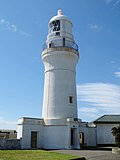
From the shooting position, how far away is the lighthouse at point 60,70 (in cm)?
2550

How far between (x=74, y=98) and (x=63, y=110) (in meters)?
1.98

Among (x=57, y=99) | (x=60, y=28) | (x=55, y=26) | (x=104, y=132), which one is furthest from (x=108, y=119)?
(x=55, y=26)

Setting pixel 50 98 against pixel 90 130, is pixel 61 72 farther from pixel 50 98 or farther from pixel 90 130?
pixel 90 130

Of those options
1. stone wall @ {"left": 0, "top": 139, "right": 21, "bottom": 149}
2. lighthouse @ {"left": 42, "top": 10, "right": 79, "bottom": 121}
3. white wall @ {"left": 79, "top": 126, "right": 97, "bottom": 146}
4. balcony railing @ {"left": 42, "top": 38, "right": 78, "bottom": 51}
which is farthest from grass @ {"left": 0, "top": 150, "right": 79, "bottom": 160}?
balcony railing @ {"left": 42, "top": 38, "right": 78, "bottom": 51}

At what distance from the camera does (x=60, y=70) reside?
2628 centimetres

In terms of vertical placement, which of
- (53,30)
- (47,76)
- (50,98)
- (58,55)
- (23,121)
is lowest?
(23,121)

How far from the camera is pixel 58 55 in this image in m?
26.5

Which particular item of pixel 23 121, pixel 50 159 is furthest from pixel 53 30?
pixel 50 159

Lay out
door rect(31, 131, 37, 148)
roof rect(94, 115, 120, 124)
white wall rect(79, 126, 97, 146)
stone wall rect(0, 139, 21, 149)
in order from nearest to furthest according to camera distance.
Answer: stone wall rect(0, 139, 21, 149), door rect(31, 131, 37, 148), white wall rect(79, 126, 97, 146), roof rect(94, 115, 120, 124)

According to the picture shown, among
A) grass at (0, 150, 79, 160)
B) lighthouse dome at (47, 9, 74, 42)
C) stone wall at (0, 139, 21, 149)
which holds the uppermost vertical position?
lighthouse dome at (47, 9, 74, 42)

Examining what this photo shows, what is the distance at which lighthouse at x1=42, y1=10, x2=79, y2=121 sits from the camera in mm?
25500

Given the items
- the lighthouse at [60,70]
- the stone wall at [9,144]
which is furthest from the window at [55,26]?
the stone wall at [9,144]

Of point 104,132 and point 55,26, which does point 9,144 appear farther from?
point 55,26

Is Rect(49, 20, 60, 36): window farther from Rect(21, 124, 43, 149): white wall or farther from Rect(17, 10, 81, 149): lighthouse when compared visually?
Rect(21, 124, 43, 149): white wall
